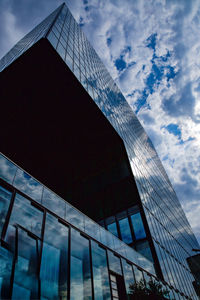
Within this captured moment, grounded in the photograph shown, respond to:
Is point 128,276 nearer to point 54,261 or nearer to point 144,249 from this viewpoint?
point 144,249

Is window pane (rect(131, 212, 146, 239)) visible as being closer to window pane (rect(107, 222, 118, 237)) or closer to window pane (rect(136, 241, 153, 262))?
window pane (rect(136, 241, 153, 262))

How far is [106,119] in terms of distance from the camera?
22.1 m

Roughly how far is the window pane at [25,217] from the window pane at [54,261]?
505 millimetres

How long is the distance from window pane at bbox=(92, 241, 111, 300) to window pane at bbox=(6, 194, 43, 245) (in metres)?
3.95

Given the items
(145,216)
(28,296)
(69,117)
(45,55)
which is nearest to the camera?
(28,296)

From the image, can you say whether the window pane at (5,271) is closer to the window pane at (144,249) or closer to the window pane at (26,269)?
the window pane at (26,269)

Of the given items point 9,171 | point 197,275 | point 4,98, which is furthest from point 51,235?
point 197,275

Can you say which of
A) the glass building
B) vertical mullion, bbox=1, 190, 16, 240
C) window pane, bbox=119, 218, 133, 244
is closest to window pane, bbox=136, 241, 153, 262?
the glass building

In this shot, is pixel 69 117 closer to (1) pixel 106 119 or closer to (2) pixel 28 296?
(1) pixel 106 119

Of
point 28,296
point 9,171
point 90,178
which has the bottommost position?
point 28,296

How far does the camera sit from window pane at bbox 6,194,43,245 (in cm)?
669

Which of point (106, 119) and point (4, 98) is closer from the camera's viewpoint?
point (4, 98)

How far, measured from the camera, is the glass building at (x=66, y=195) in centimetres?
693

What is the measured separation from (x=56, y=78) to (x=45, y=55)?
83.4 inches
